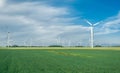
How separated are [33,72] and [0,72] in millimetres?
2170

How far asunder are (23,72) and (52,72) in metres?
1.91

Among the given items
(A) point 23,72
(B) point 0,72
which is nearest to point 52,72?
(A) point 23,72

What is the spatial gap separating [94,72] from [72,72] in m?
1.50

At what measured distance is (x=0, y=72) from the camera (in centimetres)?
1839

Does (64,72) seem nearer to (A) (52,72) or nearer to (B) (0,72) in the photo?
(A) (52,72)

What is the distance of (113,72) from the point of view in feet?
60.4

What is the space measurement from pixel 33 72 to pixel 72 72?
8.58 ft


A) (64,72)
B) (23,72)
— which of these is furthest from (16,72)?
(64,72)

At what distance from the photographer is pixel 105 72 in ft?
61.2

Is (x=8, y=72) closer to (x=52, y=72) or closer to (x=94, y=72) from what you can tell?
(x=52, y=72)

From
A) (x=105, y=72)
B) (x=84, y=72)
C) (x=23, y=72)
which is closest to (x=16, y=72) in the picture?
(x=23, y=72)

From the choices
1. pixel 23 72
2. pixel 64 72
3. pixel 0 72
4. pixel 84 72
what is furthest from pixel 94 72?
pixel 0 72

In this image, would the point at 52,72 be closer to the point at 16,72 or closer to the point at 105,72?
the point at 16,72

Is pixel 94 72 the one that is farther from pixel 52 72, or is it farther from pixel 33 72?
pixel 33 72
